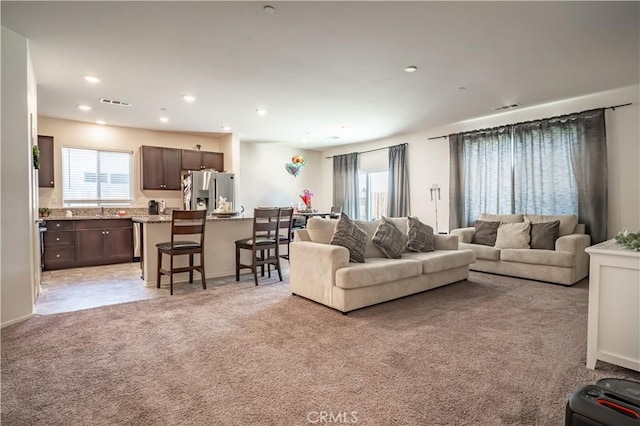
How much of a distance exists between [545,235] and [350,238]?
119 inches

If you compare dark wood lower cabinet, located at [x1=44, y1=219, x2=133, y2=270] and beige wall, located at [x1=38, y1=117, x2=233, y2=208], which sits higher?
beige wall, located at [x1=38, y1=117, x2=233, y2=208]

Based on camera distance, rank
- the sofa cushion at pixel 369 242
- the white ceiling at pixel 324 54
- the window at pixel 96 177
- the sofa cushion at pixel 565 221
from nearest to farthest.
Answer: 1. the white ceiling at pixel 324 54
2. the sofa cushion at pixel 369 242
3. the sofa cushion at pixel 565 221
4. the window at pixel 96 177

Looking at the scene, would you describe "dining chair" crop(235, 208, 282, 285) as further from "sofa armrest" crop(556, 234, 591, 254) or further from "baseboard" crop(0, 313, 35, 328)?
"sofa armrest" crop(556, 234, 591, 254)

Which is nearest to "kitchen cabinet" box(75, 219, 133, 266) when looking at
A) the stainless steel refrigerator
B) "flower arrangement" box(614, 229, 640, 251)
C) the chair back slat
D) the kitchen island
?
the stainless steel refrigerator

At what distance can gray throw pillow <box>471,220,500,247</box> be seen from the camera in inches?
211

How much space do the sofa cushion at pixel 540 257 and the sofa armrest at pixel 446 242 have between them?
84cm

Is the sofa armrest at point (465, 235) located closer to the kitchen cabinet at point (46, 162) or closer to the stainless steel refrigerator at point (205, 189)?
the stainless steel refrigerator at point (205, 189)

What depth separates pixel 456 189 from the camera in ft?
21.3

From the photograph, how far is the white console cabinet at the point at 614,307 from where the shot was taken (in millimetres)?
2021

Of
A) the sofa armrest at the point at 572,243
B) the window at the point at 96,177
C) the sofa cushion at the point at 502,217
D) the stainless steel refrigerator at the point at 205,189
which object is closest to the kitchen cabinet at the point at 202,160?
the stainless steel refrigerator at the point at 205,189

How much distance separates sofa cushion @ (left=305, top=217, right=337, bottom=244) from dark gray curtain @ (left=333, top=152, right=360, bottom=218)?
4.71 m

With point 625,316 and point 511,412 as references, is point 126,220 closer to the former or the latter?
point 511,412

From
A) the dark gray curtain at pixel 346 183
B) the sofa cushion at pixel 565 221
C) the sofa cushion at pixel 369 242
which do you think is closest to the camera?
the sofa cushion at pixel 369 242

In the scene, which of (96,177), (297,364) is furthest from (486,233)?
(96,177)
